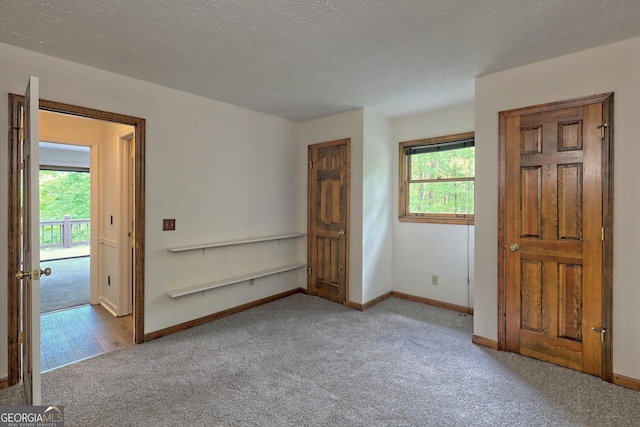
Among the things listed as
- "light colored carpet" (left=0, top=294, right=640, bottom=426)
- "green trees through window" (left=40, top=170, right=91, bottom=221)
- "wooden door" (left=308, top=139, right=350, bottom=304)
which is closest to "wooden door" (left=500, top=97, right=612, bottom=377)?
"light colored carpet" (left=0, top=294, right=640, bottom=426)

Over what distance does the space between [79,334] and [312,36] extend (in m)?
3.49

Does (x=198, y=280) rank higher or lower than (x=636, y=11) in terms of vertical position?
lower

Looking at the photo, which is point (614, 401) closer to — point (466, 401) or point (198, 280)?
point (466, 401)

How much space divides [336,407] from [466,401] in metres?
0.86

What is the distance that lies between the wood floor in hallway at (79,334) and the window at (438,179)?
139 inches

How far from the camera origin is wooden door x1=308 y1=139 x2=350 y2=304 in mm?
3988

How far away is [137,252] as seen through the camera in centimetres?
293

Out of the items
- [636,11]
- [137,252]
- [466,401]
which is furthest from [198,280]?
[636,11]

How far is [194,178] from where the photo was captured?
333 centimetres

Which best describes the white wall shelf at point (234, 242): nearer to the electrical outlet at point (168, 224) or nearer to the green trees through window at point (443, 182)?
the electrical outlet at point (168, 224)

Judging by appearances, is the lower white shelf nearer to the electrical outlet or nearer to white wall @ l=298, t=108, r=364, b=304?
the electrical outlet

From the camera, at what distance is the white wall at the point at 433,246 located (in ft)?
12.2

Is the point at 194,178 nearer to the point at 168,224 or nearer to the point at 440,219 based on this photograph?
the point at 168,224

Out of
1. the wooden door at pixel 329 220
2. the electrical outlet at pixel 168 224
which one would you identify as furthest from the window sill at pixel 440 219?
the electrical outlet at pixel 168 224
